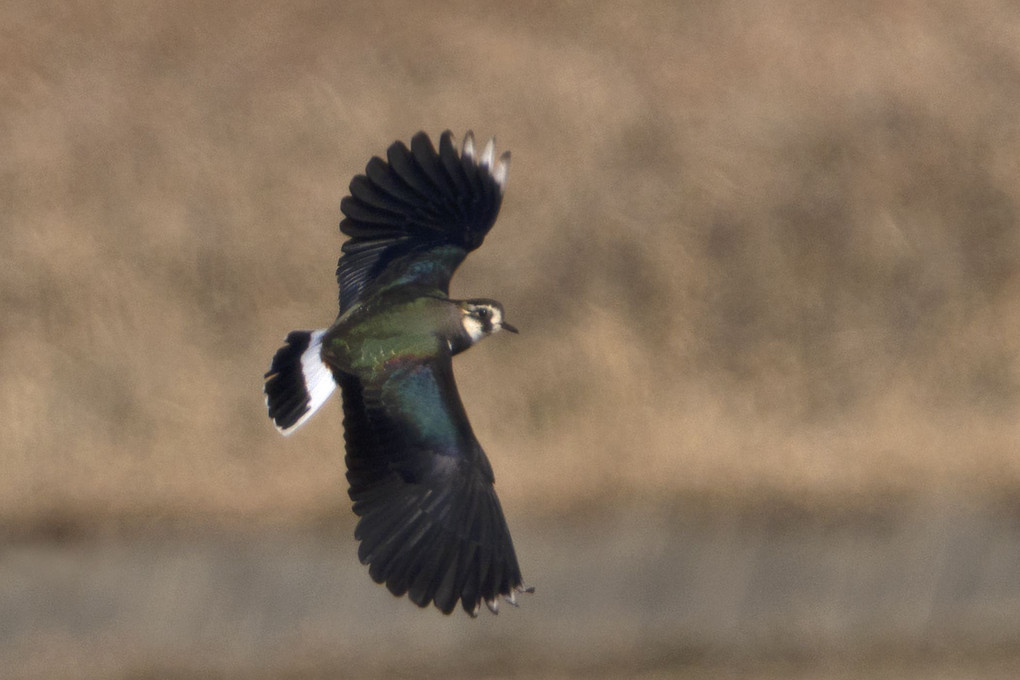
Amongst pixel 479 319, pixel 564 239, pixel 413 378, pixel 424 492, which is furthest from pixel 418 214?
pixel 564 239

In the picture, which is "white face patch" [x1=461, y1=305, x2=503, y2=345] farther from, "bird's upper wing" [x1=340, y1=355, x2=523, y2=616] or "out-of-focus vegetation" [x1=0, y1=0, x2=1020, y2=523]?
"out-of-focus vegetation" [x1=0, y1=0, x2=1020, y2=523]

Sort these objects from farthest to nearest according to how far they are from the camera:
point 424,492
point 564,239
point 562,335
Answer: point 564,239, point 562,335, point 424,492

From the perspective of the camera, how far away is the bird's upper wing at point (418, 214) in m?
5.21

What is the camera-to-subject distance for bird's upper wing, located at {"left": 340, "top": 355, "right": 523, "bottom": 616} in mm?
4766

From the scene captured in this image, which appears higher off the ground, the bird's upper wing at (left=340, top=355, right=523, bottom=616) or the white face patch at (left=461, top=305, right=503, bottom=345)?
the white face patch at (left=461, top=305, right=503, bottom=345)

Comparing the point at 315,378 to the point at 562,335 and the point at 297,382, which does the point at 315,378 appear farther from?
the point at 562,335

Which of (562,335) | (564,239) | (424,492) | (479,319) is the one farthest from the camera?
(564,239)

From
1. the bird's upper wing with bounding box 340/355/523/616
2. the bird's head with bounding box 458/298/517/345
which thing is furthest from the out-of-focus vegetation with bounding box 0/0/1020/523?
the bird's upper wing with bounding box 340/355/523/616

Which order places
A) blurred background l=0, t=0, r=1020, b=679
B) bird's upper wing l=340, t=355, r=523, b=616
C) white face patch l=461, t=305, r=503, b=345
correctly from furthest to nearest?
blurred background l=0, t=0, r=1020, b=679, white face patch l=461, t=305, r=503, b=345, bird's upper wing l=340, t=355, r=523, b=616

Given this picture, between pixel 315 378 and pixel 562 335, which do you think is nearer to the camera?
pixel 315 378

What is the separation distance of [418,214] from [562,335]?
21.1 feet

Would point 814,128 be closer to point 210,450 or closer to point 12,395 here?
point 210,450

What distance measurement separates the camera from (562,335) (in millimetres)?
11688

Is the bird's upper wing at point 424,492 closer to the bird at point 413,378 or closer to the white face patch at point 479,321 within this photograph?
the bird at point 413,378
